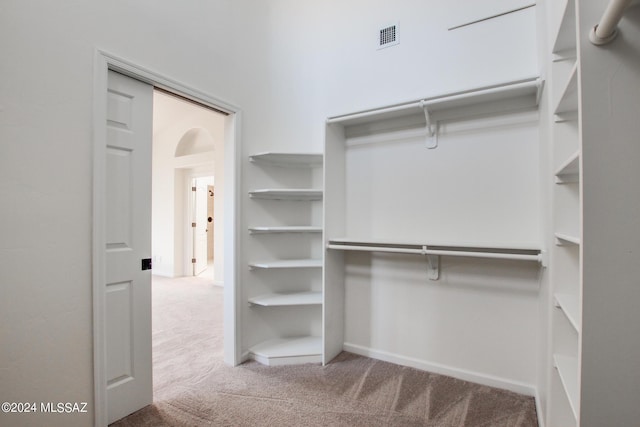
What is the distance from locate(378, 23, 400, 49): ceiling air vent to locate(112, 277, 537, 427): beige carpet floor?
106 inches

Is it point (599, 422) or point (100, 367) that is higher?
point (599, 422)

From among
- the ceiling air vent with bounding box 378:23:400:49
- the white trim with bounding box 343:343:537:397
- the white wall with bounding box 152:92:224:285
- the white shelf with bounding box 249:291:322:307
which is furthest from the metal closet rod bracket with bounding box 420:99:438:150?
the white wall with bounding box 152:92:224:285

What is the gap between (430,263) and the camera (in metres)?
2.28

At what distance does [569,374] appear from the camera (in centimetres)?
118

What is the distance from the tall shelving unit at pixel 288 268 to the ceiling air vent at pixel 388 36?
1129mm

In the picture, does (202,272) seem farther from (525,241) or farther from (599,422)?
(599,422)

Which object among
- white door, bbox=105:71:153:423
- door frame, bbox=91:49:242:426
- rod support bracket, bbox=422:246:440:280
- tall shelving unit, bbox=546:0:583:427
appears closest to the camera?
tall shelving unit, bbox=546:0:583:427

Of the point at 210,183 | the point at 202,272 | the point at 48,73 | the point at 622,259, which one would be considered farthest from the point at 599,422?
the point at 210,183

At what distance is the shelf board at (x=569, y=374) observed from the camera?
1025mm

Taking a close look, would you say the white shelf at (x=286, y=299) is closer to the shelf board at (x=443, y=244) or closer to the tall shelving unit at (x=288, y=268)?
the tall shelving unit at (x=288, y=268)

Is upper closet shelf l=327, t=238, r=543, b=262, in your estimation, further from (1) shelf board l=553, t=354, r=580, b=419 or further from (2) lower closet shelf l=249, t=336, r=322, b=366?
(2) lower closet shelf l=249, t=336, r=322, b=366

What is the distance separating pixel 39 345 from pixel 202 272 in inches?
200

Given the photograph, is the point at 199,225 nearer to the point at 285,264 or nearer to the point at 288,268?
the point at 288,268

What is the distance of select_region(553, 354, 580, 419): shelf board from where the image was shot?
3.36 feet
